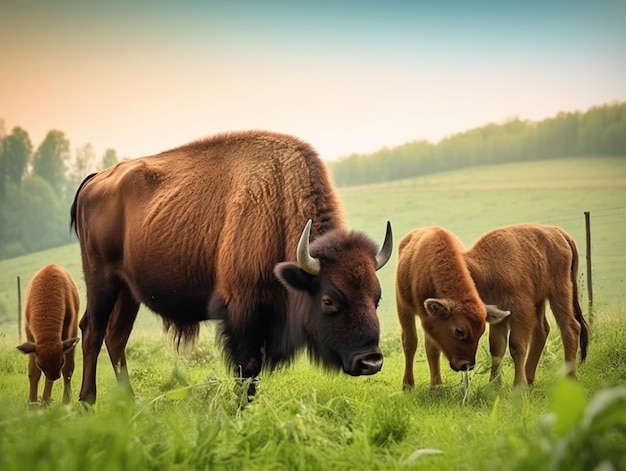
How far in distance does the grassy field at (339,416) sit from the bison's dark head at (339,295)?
1.18ft

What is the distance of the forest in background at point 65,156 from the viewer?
14828 millimetres

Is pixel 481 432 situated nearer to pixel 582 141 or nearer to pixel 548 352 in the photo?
pixel 548 352

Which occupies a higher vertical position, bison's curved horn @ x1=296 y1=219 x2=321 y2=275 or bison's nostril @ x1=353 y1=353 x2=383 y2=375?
bison's curved horn @ x1=296 y1=219 x2=321 y2=275

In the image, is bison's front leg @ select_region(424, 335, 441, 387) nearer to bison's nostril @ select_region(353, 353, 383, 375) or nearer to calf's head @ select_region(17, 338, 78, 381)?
bison's nostril @ select_region(353, 353, 383, 375)

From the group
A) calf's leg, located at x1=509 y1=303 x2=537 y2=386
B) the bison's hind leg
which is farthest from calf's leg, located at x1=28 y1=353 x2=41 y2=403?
the bison's hind leg

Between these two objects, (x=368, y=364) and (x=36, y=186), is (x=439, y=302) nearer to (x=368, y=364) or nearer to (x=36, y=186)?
(x=368, y=364)

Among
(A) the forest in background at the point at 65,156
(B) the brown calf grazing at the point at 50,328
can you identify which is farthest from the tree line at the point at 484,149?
(B) the brown calf grazing at the point at 50,328

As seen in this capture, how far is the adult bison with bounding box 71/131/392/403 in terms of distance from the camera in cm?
477

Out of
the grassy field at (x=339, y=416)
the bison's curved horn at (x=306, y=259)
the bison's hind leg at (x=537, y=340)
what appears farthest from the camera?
the bison's hind leg at (x=537, y=340)

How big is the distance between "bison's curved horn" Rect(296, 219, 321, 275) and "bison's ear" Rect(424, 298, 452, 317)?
1.30m

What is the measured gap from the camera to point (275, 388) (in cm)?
627

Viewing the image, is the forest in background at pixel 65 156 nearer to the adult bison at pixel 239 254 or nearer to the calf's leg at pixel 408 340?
the adult bison at pixel 239 254

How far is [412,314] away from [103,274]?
3259 mm

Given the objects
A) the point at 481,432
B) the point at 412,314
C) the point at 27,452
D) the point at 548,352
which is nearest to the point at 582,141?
the point at 548,352
